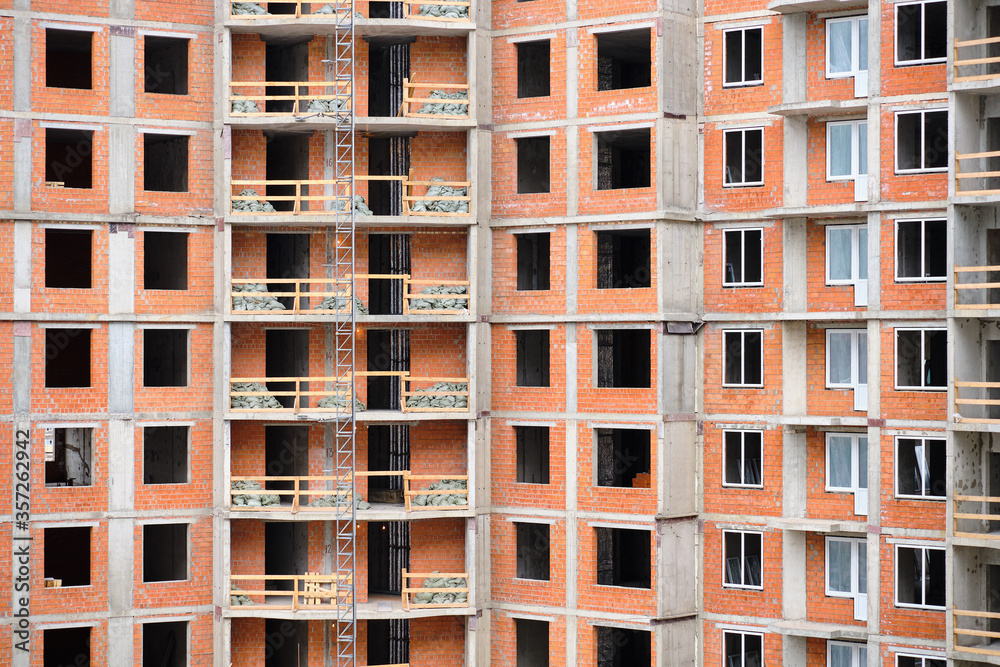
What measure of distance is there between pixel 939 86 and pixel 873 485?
10752 millimetres

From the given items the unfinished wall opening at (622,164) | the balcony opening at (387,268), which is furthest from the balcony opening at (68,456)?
the unfinished wall opening at (622,164)

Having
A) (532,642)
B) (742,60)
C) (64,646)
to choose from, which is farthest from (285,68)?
(532,642)

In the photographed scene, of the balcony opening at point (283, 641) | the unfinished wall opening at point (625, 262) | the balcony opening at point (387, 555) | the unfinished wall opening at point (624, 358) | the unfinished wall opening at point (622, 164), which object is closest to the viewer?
the balcony opening at point (283, 641)

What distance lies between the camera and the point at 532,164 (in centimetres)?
4150

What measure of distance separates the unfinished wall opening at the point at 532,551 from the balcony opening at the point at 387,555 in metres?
3.48

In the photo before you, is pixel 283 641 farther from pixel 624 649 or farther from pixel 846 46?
pixel 846 46

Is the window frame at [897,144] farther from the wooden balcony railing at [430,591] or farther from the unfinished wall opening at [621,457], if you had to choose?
the wooden balcony railing at [430,591]

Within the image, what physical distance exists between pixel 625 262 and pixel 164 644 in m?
19.8

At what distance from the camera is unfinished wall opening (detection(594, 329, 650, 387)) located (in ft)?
145

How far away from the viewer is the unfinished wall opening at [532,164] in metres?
40.6

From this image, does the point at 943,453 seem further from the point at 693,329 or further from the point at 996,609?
the point at 693,329

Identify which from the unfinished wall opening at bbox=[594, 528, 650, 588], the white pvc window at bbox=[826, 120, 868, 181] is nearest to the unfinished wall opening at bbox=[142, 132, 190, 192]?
the unfinished wall opening at bbox=[594, 528, 650, 588]

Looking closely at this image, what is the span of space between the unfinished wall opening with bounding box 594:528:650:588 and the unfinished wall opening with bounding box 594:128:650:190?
11.5m

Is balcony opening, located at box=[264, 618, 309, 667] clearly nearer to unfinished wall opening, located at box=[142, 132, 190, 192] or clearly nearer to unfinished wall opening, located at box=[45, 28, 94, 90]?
unfinished wall opening, located at box=[142, 132, 190, 192]
